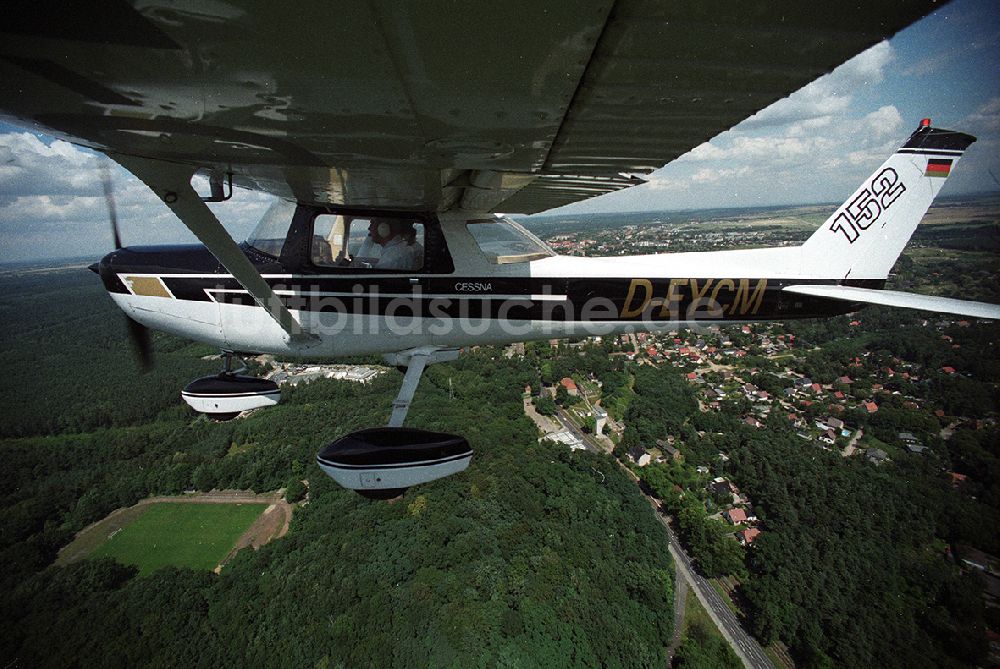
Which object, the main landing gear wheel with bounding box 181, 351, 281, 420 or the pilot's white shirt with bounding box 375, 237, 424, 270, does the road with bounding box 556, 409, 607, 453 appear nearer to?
the main landing gear wheel with bounding box 181, 351, 281, 420

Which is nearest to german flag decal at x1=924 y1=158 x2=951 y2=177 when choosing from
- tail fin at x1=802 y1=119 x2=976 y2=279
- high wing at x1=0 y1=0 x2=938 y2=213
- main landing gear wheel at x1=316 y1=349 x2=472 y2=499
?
tail fin at x1=802 y1=119 x2=976 y2=279

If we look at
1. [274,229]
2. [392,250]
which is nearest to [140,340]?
[274,229]

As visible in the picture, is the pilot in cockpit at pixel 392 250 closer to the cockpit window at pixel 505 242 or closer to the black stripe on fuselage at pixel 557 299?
the black stripe on fuselage at pixel 557 299

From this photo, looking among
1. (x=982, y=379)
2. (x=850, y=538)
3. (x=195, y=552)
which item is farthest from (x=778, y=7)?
(x=982, y=379)

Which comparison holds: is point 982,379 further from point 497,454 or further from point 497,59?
point 497,59

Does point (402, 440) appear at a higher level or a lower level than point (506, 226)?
lower

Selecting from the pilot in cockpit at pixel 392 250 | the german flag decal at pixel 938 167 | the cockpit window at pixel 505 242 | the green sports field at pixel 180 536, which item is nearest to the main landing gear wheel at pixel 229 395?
the pilot in cockpit at pixel 392 250
